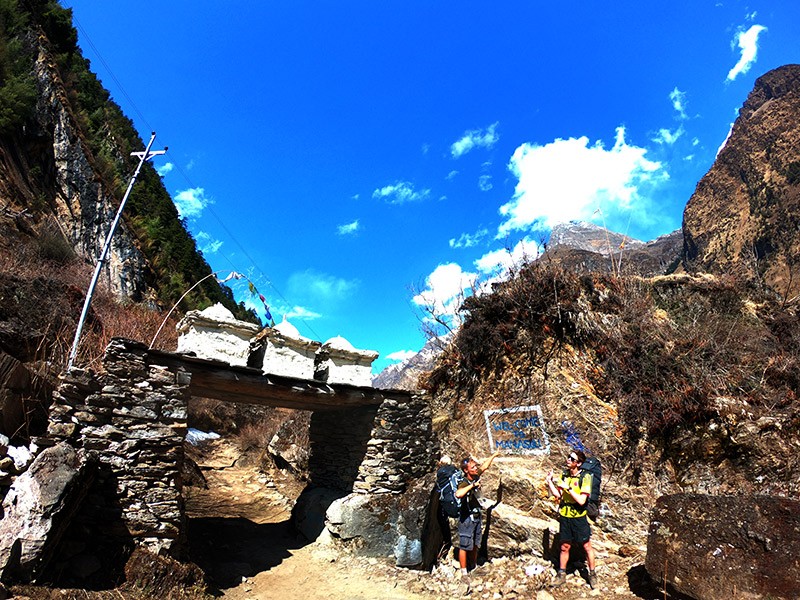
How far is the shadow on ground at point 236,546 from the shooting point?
702 centimetres

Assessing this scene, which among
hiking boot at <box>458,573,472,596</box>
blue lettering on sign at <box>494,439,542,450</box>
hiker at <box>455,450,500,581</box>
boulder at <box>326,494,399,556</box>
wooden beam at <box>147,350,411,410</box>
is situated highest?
wooden beam at <box>147,350,411,410</box>

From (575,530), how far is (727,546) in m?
1.77

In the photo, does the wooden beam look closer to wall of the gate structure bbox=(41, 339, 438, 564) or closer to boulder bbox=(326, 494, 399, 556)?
wall of the gate structure bbox=(41, 339, 438, 564)

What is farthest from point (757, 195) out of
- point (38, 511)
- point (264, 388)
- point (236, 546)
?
point (38, 511)

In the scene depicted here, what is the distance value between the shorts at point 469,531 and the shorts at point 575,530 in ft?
4.30

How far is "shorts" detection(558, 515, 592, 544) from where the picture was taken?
19.3 feet

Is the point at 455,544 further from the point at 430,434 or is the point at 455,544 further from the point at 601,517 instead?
the point at 601,517

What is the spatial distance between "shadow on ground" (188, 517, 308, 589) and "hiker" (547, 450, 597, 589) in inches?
196

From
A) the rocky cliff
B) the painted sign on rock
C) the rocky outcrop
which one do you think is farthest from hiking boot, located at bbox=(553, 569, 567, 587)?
the rocky outcrop

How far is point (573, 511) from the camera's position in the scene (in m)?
5.98

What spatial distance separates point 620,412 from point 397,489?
445 cm

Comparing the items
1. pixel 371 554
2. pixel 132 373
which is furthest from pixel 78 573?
pixel 371 554

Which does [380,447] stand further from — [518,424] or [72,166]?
[72,166]

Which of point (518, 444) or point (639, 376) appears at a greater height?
point (639, 376)
